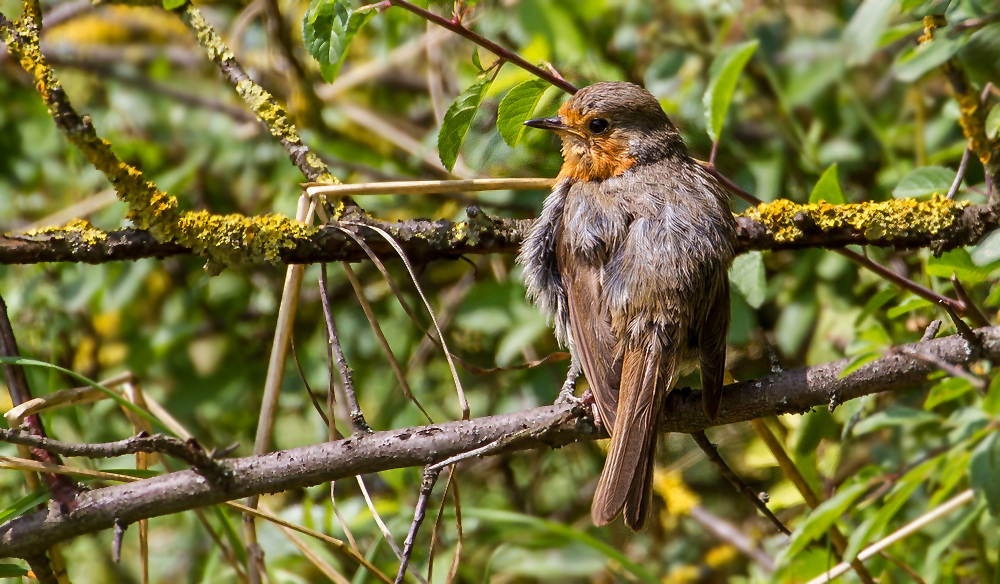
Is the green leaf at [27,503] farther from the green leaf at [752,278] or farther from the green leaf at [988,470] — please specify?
the green leaf at [988,470]

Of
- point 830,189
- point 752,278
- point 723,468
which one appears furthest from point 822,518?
point 830,189

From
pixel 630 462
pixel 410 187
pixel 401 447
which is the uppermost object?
pixel 410 187

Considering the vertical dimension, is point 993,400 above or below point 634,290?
below

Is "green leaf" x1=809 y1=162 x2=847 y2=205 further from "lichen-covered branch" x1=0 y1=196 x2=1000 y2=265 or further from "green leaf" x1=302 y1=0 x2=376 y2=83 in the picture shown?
"green leaf" x1=302 y1=0 x2=376 y2=83

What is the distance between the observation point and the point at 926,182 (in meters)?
2.72

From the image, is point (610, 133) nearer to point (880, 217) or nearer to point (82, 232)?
point (880, 217)

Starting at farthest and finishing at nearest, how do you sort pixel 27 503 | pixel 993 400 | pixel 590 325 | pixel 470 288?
pixel 470 288 < pixel 590 325 < pixel 993 400 < pixel 27 503

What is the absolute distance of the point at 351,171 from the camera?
4695 mm

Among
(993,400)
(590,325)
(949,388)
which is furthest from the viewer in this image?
(590,325)

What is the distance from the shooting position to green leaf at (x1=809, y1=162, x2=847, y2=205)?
8.76 ft

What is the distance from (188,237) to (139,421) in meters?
0.82

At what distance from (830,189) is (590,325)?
84cm

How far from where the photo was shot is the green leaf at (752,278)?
9.61 ft

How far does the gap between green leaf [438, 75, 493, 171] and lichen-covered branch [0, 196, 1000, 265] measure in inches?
7.8
